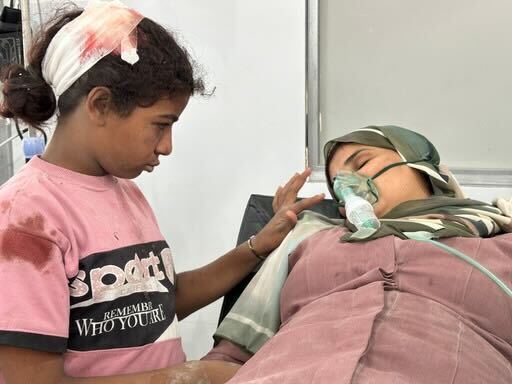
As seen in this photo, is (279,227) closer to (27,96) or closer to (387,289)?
(387,289)

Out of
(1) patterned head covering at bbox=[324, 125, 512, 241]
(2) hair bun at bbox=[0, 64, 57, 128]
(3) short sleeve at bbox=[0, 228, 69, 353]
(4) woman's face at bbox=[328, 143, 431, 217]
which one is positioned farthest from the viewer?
(4) woman's face at bbox=[328, 143, 431, 217]

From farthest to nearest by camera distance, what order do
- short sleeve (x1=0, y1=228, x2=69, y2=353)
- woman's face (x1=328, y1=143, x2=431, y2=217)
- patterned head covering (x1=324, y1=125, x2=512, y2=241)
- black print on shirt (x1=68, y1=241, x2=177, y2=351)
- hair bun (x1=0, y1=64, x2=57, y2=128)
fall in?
woman's face (x1=328, y1=143, x2=431, y2=217) → patterned head covering (x1=324, y1=125, x2=512, y2=241) → hair bun (x1=0, y1=64, x2=57, y2=128) → black print on shirt (x1=68, y1=241, x2=177, y2=351) → short sleeve (x1=0, y1=228, x2=69, y2=353)

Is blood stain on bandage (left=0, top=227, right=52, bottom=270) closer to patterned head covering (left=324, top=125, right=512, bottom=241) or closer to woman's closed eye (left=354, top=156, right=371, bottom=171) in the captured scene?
patterned head covering (left=324, top=125, right=512, bottom=241)

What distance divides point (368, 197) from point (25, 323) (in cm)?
89

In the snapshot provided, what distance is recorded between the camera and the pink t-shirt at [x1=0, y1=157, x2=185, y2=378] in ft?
3.08

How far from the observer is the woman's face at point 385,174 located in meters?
1.51

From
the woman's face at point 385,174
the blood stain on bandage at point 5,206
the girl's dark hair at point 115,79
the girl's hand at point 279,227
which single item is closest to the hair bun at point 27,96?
the girl's dark hair at point 115,79

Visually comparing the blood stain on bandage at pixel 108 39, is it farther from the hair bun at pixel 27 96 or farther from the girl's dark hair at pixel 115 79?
the hair bun at pixel 27 96

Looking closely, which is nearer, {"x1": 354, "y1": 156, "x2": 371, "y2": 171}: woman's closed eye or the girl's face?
the girl's face

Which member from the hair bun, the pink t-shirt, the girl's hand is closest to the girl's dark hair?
the hair bun

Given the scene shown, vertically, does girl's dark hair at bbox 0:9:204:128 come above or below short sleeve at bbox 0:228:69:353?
above

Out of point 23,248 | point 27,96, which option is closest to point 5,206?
point 23,248

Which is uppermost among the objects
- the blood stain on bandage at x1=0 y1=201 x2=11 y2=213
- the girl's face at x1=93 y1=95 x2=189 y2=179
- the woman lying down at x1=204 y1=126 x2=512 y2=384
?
the girl's face at x1=93 y1=95 x2=189 y2=179

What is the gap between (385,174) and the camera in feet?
4.97
